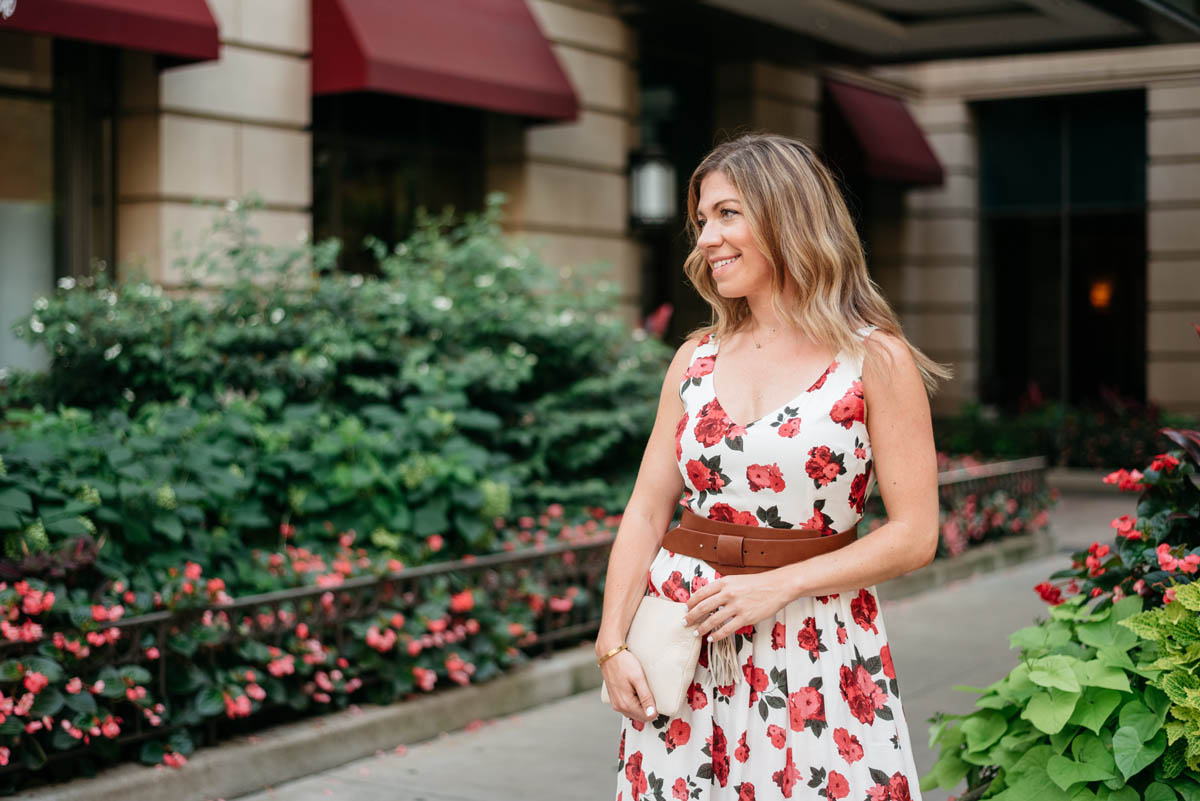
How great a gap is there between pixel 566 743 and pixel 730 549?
3385 millimetres

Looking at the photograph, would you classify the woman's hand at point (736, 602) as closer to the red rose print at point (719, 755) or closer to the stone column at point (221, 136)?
the red rose print at point (719, 755)

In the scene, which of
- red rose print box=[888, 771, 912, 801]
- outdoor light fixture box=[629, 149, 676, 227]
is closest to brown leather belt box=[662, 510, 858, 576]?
red rose print box=[888, 771, 912, 801]

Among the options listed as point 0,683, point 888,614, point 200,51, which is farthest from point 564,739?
point 200,51

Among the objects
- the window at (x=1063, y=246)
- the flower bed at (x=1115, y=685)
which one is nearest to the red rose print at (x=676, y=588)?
the flower bed at (x=1115, y=685)

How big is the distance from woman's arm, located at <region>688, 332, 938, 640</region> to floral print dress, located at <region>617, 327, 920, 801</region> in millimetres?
45

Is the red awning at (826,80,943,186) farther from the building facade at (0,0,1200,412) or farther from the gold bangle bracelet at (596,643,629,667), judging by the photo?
the gold bangle bracelet at (596,643,629,667)

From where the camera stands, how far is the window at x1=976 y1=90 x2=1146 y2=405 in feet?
62.8

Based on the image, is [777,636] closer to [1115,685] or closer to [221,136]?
[1115,685]

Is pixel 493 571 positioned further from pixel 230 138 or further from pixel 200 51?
pixel 230 138

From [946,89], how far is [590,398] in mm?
13131

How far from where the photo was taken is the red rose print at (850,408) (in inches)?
105

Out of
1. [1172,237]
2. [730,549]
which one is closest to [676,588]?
[730,549]

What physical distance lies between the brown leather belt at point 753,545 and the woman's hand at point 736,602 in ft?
0.25

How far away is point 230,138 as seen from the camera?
9.53 meters
